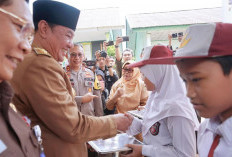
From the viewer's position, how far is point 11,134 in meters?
0.95

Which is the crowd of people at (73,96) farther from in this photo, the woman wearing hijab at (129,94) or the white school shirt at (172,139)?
the woman wearing hijab at (129,94)

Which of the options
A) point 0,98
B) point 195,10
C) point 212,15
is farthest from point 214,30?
point 195,10

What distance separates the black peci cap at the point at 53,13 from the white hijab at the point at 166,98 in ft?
2.78

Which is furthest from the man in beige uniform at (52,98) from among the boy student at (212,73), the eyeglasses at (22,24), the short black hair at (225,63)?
the short black hair at (225,63)

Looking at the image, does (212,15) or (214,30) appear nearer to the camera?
(214,30)

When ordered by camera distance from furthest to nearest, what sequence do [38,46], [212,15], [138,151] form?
1. [212,15]
2. [138,151]
3. [38,46]

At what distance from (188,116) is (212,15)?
10.4m

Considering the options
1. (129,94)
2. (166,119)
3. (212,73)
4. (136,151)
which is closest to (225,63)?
(212,73)

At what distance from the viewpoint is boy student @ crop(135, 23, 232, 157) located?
1.00m

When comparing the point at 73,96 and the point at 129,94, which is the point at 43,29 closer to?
the point at 73,96

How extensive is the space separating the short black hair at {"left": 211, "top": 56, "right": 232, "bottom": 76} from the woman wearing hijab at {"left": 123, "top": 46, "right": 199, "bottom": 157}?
639mm

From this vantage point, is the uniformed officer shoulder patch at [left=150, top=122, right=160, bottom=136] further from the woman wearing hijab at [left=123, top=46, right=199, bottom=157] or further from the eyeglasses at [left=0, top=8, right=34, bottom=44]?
the eyeglasses at [left=0, top=8, right=34, bottom=44]

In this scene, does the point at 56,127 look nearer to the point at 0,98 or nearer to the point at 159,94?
the point at 0,98

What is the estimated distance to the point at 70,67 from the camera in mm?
3584
